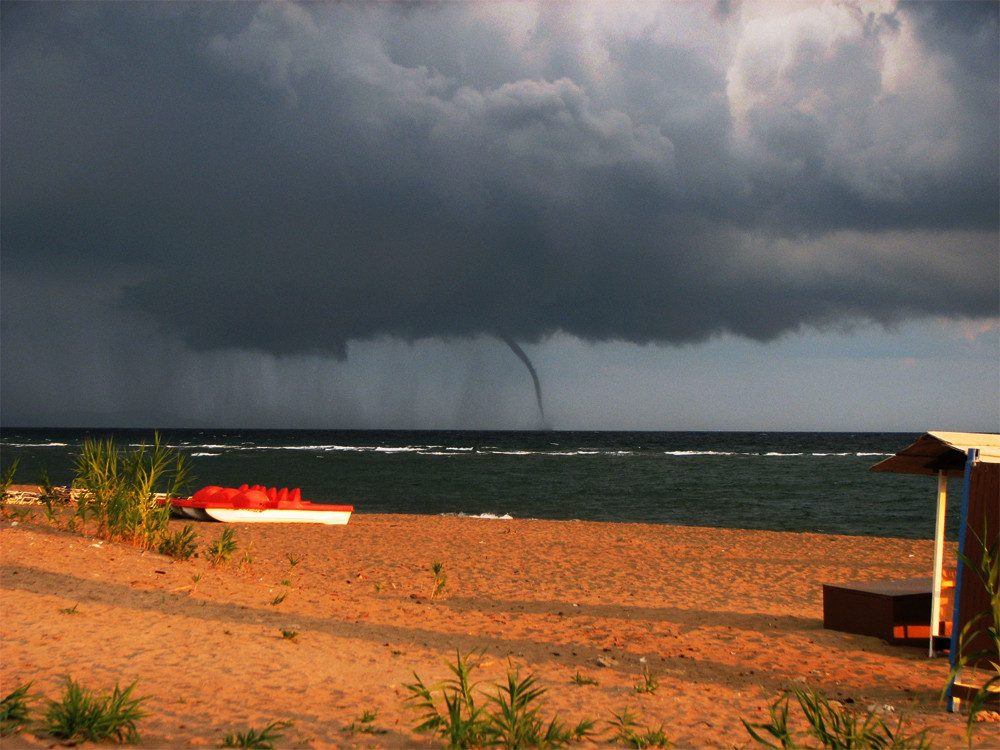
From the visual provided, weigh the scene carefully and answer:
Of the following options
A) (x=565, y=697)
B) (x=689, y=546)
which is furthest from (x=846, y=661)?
(x=689, y=546)

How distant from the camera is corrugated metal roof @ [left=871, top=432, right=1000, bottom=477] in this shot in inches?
251

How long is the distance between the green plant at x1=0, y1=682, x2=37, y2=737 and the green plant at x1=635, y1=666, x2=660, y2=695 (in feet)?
14.9

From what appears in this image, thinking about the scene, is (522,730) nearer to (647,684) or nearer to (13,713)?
(647,684)

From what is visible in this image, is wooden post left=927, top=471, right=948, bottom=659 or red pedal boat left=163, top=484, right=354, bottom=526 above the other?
wooden post left=927, top=471, right=948, bottom=659

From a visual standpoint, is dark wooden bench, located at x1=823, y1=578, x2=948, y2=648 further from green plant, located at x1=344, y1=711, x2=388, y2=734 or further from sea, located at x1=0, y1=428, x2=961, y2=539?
sea, located at x1=0, y1=428, x2=961, y2=539

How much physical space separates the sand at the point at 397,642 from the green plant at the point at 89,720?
0.12m

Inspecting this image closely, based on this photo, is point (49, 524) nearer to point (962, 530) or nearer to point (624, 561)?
point (624, 561)

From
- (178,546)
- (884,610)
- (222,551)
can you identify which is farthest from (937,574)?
(178,546)

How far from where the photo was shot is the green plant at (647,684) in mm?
6293

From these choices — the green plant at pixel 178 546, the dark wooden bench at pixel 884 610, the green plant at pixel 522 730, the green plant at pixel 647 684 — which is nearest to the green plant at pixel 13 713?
the green plant at pixel 522 730

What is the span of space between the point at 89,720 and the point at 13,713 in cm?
57

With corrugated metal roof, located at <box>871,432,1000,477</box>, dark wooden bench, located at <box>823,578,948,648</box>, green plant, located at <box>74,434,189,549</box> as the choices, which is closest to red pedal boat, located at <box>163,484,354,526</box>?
green plant, located at <box>74,434,189,549</box>

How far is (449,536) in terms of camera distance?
760 inches

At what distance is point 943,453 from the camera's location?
7367mm
